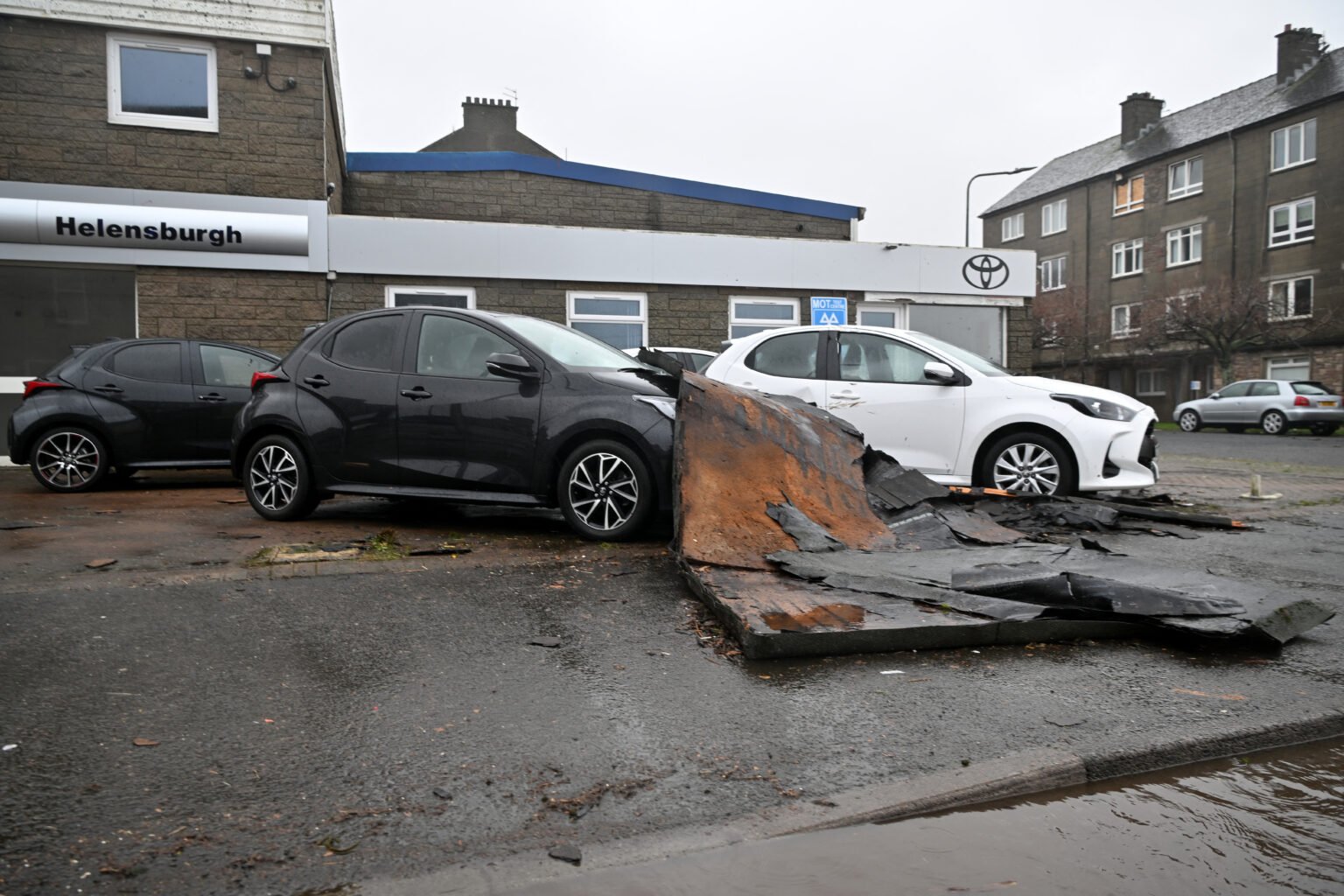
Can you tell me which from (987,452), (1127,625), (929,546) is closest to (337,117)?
(987,452)

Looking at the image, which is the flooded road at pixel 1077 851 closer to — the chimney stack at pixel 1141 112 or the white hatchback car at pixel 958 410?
the white hatchback car at pixel 958 410

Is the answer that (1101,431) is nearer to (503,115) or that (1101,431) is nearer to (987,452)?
(987,452)

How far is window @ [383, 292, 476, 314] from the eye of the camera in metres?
16.6

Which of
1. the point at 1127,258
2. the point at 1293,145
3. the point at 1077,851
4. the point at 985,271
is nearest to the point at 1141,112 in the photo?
the point at 1127,258

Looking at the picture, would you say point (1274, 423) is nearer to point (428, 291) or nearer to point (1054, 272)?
point (428, 291)

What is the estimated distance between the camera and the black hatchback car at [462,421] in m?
6.99

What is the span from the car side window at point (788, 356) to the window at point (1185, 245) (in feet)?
133

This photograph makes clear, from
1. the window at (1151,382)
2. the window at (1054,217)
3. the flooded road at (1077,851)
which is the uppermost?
the window at (1054,217)

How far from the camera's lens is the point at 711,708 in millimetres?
3729

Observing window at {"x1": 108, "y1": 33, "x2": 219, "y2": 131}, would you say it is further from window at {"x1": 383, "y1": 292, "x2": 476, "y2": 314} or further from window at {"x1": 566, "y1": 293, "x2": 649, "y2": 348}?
window at {"x1": 566, "y1": 293, "x2": 649, "y2": 348}

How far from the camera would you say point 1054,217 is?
172 ft

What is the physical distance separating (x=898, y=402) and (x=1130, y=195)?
4457 cm

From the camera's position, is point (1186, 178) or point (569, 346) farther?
point (1186, 178)

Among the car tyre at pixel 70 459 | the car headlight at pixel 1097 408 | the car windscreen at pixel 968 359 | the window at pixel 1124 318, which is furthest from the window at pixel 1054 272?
the car tyre at pixel 70 459
